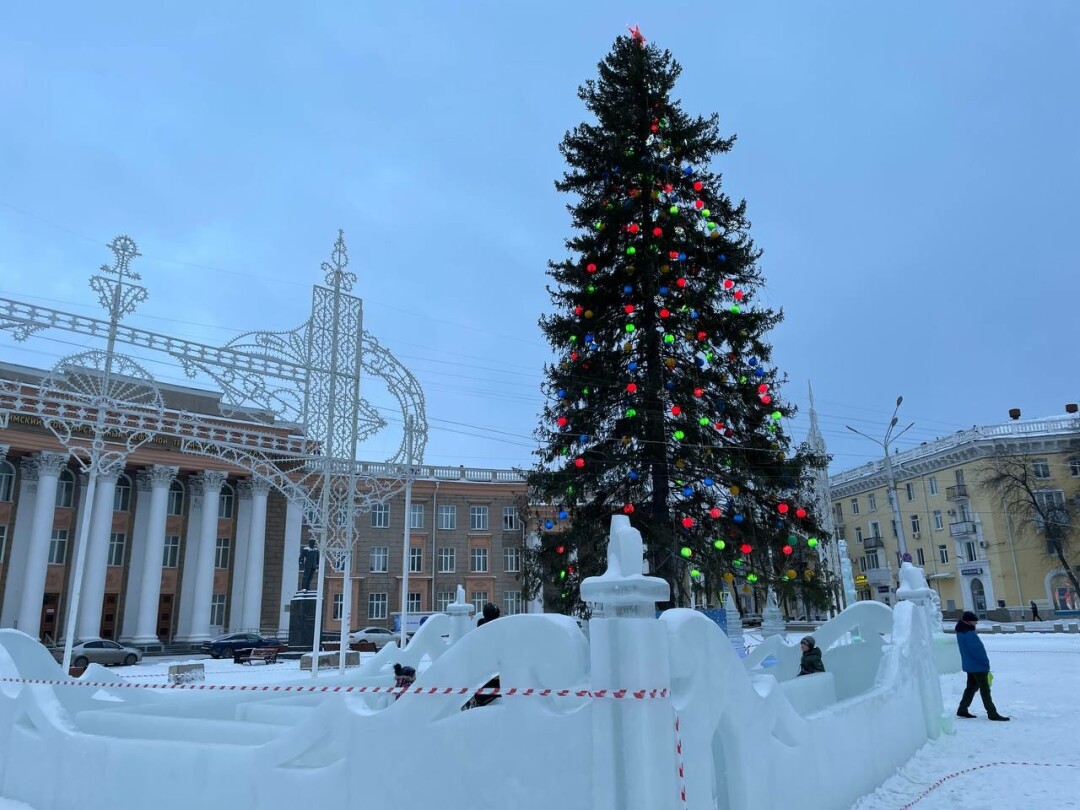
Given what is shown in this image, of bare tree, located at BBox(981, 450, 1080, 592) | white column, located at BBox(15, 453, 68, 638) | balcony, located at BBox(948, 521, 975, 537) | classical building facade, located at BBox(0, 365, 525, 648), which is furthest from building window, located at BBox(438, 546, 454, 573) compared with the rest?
bare tree, located at BBox(981, 450, 1080, 592)

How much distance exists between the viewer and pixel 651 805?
313cm

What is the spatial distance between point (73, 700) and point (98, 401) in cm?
983

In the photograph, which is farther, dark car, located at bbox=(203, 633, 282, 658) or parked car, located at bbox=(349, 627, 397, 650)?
dark car, located at bbox=(203, 633, 282, 658)

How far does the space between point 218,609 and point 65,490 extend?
10.00m

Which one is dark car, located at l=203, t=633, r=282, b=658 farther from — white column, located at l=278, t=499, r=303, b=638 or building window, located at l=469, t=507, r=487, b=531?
building window, located at l=469, t=507, r=487, b=531

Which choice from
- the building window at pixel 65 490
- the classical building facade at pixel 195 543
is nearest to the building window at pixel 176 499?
the classical building facade at pixel 195 543

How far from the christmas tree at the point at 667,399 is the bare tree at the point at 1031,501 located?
3431cm

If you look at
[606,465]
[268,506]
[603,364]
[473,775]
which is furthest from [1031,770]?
[268,506]

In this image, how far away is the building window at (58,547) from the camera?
118ft

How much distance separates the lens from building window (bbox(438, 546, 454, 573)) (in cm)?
4572

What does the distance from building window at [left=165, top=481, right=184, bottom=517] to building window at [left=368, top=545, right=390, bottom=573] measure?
11.2 metres

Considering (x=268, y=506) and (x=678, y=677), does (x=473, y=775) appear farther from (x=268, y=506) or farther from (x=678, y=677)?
(x=268, y=506)

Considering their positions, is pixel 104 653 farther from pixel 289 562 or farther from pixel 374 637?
pixel 289 562

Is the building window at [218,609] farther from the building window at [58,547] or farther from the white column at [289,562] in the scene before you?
the building window at [58,547]
